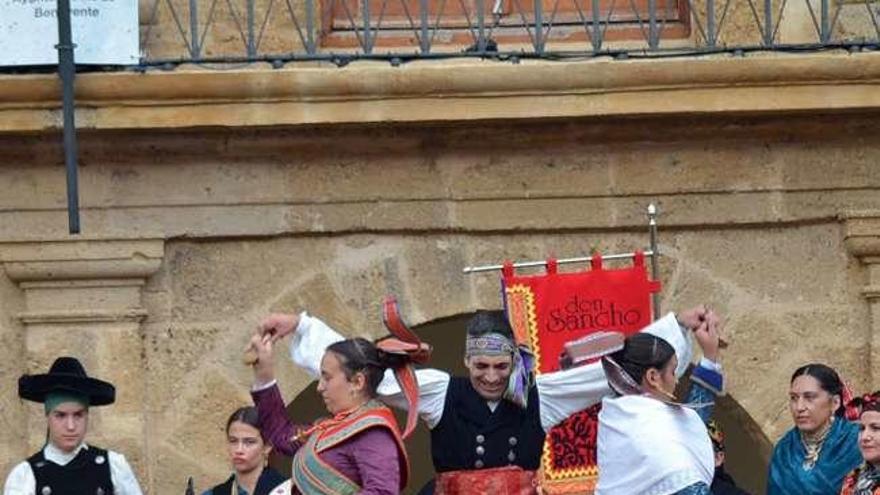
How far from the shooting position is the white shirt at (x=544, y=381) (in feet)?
34.4

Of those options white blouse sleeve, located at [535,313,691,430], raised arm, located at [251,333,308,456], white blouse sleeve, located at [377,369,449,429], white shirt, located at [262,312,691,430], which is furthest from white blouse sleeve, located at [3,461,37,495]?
white blouse sleeve, located at [535,313,691,430]

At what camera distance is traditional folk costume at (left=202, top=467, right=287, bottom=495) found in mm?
11234

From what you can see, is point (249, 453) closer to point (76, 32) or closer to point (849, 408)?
point (76, 32)

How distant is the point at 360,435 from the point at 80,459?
184 cm

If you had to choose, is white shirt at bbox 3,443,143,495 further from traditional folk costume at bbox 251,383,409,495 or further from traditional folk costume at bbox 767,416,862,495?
traditional folk costume at bbox 767,416,862,495


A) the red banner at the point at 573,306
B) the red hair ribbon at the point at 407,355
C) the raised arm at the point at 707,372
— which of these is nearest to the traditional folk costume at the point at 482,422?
the raised arm at the point at 707,372

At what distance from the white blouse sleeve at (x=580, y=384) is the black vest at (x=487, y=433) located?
64 mm

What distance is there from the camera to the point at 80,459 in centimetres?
1146

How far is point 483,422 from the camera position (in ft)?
35.3

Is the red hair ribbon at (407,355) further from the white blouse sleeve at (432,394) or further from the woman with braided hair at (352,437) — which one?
the white blouse sleeve at (432,394)

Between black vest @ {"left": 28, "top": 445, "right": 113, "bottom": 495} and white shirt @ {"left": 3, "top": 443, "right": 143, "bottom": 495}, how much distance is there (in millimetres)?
13

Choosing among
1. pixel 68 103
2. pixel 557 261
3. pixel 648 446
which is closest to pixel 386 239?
pixel 557 261

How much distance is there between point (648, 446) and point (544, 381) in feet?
3.32

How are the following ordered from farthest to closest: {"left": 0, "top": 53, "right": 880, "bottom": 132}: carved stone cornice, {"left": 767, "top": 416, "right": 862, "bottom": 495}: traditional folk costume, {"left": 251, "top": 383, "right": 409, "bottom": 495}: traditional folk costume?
1. {"left": 0, "top": 53, "right": 880, "bottom": 132}: carved stone cornice
2. {"left": 767, "top": 416, "right": 862, "bottom": 495}: traditional folk costume
3. {"left": 251, "top": 383, "right": 409, "bottom": 495}: traditional folk costume
